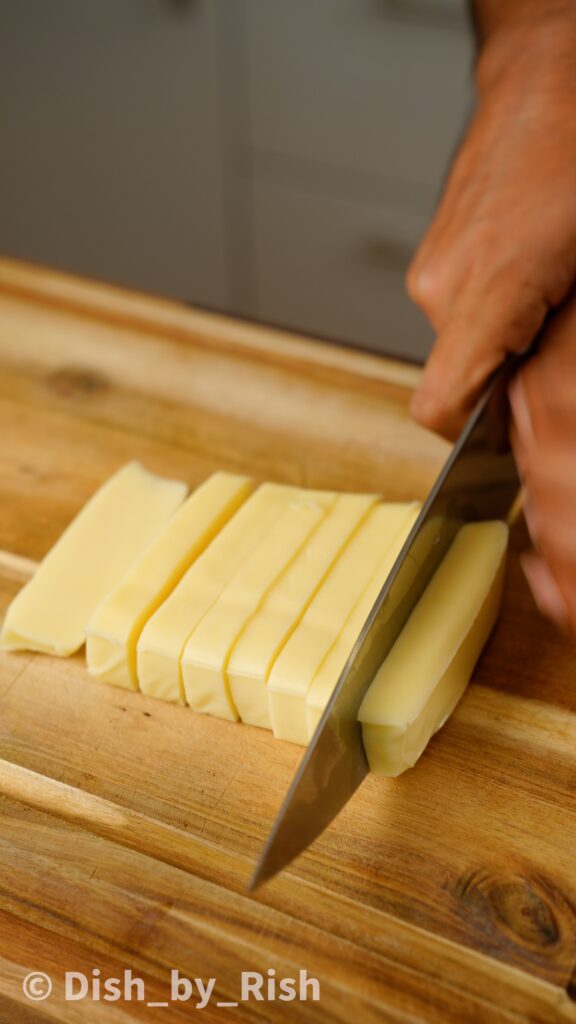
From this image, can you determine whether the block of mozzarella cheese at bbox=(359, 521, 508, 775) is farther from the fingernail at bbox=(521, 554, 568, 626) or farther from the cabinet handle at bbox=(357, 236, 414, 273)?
the cabinet handle at bbox=(357, 236, 414, 273)

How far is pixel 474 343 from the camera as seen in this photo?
121 centimetres

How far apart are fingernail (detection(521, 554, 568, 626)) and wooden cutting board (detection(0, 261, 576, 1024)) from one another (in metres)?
0.21

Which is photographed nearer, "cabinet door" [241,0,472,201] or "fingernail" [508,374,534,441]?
"fingernail" [508,374,534,441]

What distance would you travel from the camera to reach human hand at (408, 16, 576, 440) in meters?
1.18

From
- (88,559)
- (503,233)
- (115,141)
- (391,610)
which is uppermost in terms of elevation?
(503,233)

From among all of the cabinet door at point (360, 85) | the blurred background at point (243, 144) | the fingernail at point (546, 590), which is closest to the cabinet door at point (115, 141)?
the blurred background at point (243, 144)


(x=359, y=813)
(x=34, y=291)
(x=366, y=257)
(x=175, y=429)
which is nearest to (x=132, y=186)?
(x=366, y=257)

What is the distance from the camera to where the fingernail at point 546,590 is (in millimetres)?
1045

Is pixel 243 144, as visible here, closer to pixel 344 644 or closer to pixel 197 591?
pixel 197 591

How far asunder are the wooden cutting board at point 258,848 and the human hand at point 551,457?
209mm

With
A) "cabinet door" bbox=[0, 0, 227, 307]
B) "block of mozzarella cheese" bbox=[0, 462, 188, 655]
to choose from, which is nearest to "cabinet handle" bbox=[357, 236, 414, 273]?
"cabinet door" bbox=[0, 0, 227, 307]

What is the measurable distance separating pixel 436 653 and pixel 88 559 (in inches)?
18.8

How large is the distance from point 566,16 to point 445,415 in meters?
0.56

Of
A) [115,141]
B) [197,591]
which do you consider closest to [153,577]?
[197,591]
